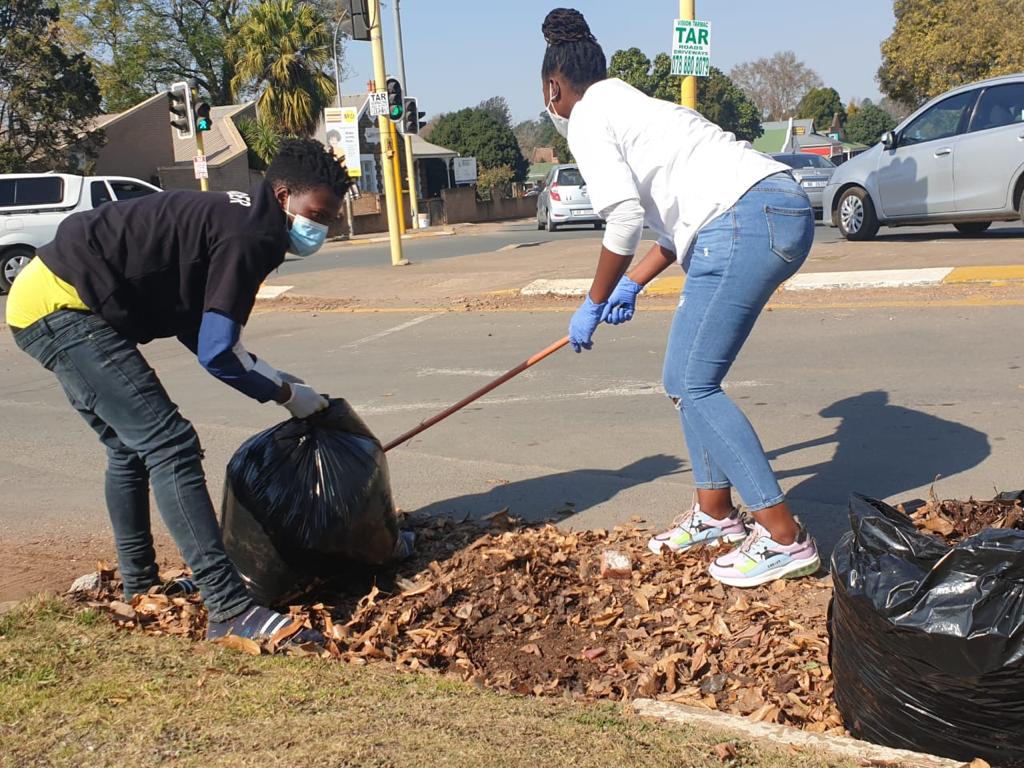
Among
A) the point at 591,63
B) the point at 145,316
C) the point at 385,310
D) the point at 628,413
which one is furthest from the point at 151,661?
the point at 385,310

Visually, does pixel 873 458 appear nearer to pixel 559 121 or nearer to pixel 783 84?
pixel 559 121

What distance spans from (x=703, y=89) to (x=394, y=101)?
191 feet

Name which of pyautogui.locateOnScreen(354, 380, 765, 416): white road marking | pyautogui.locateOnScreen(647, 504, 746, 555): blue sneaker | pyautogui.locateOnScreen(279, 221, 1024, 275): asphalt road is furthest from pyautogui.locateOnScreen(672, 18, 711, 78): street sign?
pyautogui.locateOnScreen(647, 504, 746, 555): blue sneaker

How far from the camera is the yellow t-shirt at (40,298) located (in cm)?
344

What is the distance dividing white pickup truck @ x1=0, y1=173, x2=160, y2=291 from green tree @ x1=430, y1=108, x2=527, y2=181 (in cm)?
3307

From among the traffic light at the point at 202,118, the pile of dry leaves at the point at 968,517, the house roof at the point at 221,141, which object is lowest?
the pile of dry leaves at the point at 968,517

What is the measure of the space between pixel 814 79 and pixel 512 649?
115401mm

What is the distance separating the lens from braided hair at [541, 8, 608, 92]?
388cm

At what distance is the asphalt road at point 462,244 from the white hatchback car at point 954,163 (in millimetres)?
949

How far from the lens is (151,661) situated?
317cm

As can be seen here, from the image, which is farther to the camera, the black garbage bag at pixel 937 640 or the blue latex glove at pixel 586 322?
the blue latex glove at pixel 586 322

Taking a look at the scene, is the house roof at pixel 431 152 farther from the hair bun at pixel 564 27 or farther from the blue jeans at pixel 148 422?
the blue jeans at pixel 148 422

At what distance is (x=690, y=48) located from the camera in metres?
12.7

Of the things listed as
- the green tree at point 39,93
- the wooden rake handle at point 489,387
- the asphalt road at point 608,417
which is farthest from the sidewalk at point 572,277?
the green tree at point 39,93
